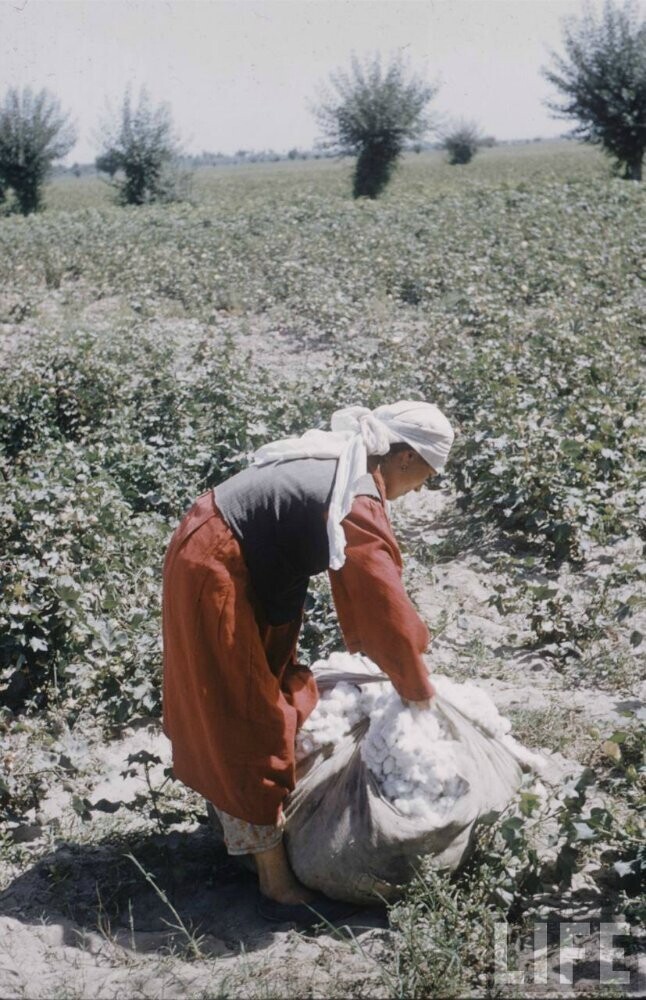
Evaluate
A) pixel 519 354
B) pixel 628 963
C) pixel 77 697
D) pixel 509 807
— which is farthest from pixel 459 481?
pixel 628 963

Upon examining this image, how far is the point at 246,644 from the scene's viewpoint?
248cm

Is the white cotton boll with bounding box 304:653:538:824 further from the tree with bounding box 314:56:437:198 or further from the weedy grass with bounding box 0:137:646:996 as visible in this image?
the tree with bounding box 314:56:437:198

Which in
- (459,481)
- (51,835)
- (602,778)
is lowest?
(51,835)

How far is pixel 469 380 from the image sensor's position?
6051 mm

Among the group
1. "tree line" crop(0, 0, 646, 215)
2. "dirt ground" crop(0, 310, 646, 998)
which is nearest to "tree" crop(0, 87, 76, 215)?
"tree line" crop(0, 0, 646, 215)

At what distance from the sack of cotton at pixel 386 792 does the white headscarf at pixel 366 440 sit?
0.64 meters

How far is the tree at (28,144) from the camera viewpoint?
2742 cm

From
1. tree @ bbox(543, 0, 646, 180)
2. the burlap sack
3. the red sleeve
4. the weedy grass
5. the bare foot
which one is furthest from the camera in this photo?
tree @ bbox(543, 0, 646, 180)

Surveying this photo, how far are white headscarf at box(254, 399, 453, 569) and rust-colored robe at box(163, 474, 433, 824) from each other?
0.37 feet

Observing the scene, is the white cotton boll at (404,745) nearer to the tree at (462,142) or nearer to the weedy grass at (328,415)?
the weedy grass at (328,415)

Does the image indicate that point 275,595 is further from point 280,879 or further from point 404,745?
point 280,879

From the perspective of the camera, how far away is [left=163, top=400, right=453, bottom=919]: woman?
2.38 metres

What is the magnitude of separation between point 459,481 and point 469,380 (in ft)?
3.59

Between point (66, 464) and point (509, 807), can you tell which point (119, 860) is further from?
point (66, 464)
